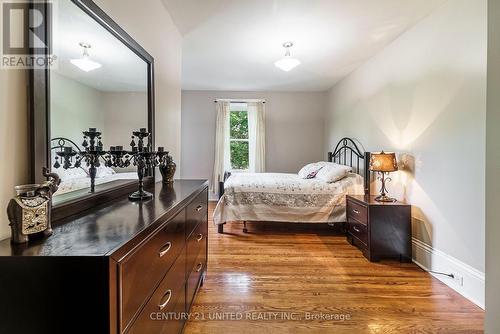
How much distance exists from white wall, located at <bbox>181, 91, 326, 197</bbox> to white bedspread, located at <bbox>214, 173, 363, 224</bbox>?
234 centimetres

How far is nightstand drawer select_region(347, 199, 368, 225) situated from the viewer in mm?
2775

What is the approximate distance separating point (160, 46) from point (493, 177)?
8.35 feet

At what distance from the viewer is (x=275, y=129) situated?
5871 mm

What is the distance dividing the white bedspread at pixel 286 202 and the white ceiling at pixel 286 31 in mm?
1850

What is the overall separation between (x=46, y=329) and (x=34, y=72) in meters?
0.86

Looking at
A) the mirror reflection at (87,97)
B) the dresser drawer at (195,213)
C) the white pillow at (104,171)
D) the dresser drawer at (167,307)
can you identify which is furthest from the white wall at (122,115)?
the dresser drawer at (167,307)

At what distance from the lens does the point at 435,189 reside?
2.39m

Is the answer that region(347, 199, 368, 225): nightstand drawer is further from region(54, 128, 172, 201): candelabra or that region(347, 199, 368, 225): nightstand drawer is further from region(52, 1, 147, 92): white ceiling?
region(52, 1, 147, 92): white ceiling

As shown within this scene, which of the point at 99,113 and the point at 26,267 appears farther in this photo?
the point at 99,113

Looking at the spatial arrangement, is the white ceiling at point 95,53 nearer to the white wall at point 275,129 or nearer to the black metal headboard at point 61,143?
the black metal headboard at point 61,143

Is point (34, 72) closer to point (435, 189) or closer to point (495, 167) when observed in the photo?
point (495, 167)

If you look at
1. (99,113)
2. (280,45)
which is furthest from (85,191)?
(280,45)

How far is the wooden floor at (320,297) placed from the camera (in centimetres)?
169

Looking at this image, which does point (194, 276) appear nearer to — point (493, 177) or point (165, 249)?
point (165, 249)
